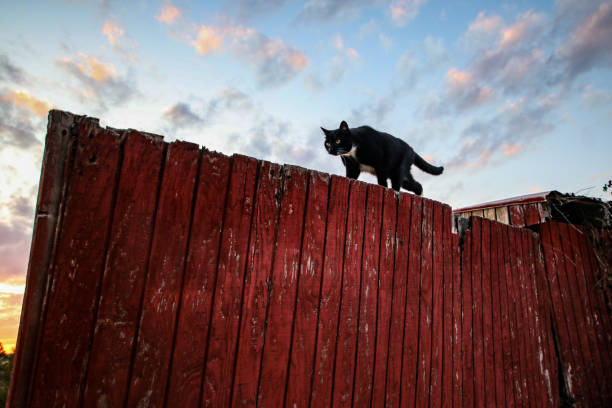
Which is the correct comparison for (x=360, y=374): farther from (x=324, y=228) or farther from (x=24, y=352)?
(x=24, y=352)

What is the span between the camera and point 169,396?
61.9 inches

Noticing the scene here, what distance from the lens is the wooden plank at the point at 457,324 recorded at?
272cm

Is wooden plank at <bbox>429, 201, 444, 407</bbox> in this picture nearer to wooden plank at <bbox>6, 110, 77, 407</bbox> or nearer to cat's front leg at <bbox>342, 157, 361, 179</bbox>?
cat's front leg at <bbox>342, 157, 361, 179</bbox>

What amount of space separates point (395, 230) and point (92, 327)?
6.65 feet

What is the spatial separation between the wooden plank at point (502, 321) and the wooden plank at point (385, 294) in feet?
4.44

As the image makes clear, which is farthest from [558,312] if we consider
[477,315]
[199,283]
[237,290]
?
[199,283]

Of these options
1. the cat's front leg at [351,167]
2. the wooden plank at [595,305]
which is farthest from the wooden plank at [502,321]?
the wooden plank at [595,305]

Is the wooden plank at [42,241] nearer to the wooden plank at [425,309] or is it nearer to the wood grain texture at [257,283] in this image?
the wood grain texture at [257,283]

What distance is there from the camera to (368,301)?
7.63ft

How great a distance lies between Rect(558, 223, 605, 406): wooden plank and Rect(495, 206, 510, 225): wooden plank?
0.59m

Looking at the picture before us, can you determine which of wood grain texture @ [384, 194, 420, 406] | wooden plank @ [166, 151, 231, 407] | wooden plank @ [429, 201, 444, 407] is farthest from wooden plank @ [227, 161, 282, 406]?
wooden plank @ [429, 201, 444, 407]

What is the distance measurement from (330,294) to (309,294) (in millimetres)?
167

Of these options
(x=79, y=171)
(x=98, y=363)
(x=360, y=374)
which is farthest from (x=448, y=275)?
(x=79, y=171)

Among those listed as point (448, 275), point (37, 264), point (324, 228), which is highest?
point (324, 228)
